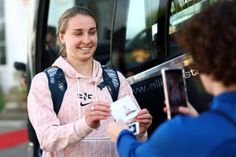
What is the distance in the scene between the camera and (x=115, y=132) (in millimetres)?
1908

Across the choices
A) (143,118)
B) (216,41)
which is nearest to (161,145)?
(216,41)

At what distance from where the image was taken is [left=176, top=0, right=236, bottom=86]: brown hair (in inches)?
61.5

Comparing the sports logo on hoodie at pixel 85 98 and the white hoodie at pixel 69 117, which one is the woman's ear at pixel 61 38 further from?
the sports logo on hoodie at pixel 85 98

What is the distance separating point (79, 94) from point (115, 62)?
65.2 inches

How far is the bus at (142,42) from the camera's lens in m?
3.42

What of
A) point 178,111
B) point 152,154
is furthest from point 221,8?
point 152,154

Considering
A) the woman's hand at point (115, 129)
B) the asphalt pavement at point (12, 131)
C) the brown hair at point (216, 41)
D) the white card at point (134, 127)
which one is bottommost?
the asphalt pavement at point (12, 131)

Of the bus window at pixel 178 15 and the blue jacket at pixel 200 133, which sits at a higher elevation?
the bus window at pixel 178 15

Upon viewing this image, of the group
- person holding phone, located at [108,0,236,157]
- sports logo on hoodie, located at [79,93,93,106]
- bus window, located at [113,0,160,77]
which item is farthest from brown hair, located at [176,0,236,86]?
bus window, located at [113,0,160,77]

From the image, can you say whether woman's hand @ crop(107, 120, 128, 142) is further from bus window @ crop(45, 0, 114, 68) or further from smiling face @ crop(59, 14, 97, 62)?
bus window @ crop(45, 0, 114, 68)

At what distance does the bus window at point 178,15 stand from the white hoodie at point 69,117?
1184mm

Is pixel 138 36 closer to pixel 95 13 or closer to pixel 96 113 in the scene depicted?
pixel 95 13

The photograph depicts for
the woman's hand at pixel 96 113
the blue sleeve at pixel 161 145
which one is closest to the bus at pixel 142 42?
the woman's hand at pixel 96 113

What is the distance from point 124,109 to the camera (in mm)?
2160
